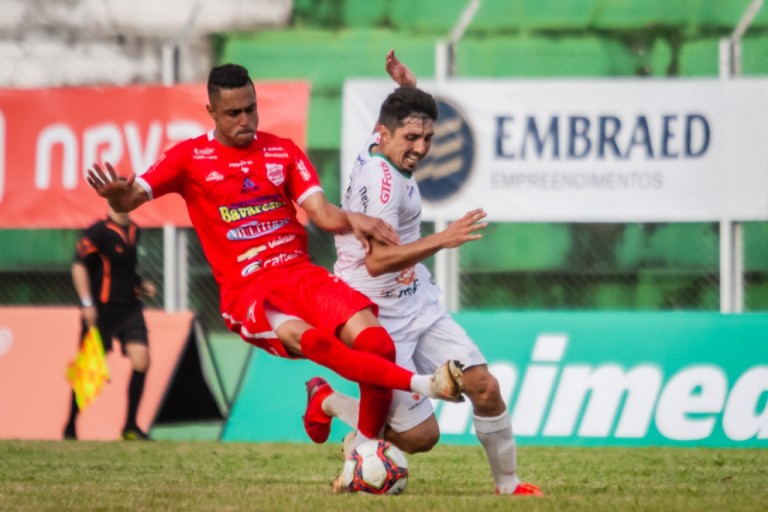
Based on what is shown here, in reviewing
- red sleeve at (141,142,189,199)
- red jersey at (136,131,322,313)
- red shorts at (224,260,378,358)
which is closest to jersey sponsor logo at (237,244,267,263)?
red jersey at (136,131,322,313)

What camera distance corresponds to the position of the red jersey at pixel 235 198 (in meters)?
8.29

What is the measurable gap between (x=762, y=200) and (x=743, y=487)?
5.28 metres

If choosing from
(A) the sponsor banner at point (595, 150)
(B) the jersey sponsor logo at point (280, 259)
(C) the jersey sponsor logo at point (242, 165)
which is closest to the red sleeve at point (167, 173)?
(C) the jersey sponsor logo at point (242, 165)

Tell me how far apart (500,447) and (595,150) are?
19.3 ft

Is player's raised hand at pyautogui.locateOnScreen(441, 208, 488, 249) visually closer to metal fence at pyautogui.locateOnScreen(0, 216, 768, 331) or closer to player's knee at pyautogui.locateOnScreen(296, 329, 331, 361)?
player's knee at pyautogui.locateOnScreen(296, 329, 331, 361)

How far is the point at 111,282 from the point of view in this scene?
547 inches

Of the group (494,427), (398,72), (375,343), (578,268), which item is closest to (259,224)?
(375,343)

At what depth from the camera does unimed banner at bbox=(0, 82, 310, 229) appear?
560 inches

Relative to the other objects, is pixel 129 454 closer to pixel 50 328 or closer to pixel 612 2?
pixel 50 328

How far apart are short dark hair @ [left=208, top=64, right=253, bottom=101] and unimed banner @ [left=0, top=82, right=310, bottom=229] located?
5744mm

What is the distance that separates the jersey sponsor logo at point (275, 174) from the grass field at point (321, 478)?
1684mm

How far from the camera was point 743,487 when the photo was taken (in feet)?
28.7

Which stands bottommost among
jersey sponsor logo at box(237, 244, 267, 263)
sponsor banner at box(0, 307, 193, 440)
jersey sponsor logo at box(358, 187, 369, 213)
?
sponsor banner at box(0, 307, 193, 440)

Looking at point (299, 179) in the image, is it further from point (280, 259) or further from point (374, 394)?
point (374, 394)
